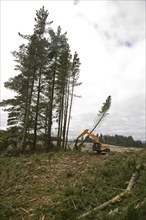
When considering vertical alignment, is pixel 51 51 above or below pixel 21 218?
above

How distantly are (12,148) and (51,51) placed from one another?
452 inches

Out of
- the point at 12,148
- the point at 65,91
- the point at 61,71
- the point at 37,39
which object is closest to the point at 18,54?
the point at 37,39

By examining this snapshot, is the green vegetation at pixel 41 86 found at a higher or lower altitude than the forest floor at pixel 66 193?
higher

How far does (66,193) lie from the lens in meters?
6.91

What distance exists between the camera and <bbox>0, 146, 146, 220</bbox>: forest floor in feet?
17.7

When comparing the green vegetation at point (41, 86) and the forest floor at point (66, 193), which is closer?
the forest floor at point (66, 193)

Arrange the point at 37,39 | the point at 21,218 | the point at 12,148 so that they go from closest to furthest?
1. the point at 21,218
2. the point at 12,148
3. the point at 37,39

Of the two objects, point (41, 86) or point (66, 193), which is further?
point (41, 86)

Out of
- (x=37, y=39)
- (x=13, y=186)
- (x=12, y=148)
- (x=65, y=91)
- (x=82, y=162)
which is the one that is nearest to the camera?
(x=13, y=186)

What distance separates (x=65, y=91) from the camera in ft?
80.7

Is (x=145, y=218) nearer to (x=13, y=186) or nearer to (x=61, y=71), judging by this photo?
(x=13, y=186)

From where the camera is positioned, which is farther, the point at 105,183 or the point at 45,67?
the point at 45,67

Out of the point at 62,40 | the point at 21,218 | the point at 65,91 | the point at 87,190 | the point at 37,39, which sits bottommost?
the point at 21,218

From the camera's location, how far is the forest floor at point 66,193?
541 centimetres
